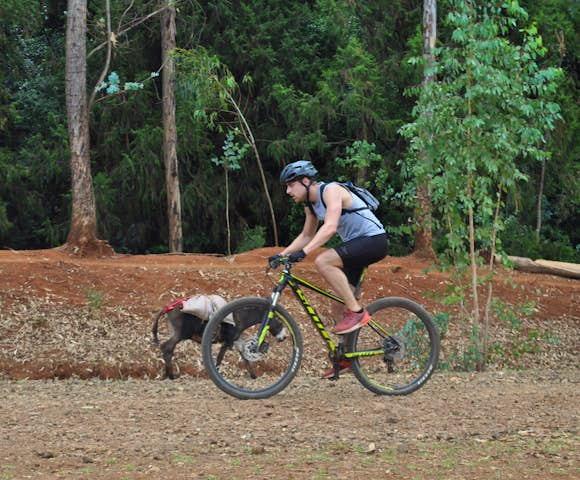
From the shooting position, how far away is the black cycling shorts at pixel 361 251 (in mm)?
8062

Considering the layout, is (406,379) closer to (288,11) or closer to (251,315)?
(251,315)

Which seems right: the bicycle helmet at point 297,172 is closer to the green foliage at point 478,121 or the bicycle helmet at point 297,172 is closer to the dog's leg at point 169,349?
the green foliage at point 478,121

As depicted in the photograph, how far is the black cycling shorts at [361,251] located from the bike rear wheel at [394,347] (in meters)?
0.48

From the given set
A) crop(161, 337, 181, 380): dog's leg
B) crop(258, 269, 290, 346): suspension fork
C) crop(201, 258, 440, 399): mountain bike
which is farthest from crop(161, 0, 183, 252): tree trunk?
crop(258, 269, 290, 346): suspension fork

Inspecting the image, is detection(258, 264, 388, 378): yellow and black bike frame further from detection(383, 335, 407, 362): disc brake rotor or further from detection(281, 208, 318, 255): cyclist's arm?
detection(281, 208, 318, 255): cyclist's arm

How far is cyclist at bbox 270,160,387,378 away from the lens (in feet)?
26.0

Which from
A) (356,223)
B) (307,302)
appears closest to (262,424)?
(307,302)

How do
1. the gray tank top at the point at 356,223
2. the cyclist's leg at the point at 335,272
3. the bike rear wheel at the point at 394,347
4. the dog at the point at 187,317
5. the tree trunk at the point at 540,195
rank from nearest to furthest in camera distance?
the cyclist's leg at the point at 335,272, the gray tank top at the point at 356,223, the bike rear wheel at the point at 394,347, the dog at the point at 187,317, the tree trunk at the point at 540,195

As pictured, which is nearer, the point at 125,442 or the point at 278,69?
the point at 125,442

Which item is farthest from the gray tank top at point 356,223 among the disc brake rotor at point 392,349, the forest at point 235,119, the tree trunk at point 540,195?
the tree trunk at point 540,195

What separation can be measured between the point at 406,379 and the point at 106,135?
17.4 m

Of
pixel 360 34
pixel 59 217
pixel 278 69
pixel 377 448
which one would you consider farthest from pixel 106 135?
pixel 377 448

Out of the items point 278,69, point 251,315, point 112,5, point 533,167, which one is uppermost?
point 112,5

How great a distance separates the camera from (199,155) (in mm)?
24797
